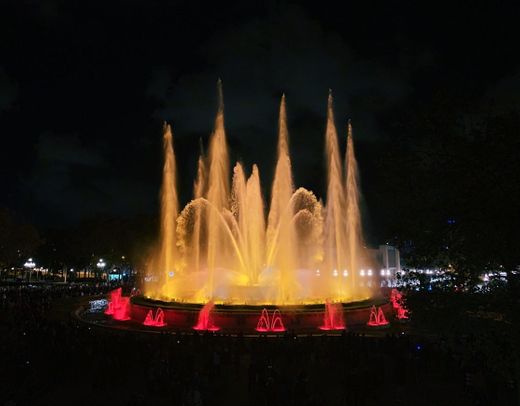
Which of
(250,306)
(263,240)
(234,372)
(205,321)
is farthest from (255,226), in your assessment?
(234,372)

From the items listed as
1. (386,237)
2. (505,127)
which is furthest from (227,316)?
(505,127)

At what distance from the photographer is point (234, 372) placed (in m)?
17.3

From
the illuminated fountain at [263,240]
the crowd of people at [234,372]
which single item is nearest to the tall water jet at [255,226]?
the illuminated fountain at [263,240]

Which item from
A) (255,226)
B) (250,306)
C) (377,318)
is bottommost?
(377,318)

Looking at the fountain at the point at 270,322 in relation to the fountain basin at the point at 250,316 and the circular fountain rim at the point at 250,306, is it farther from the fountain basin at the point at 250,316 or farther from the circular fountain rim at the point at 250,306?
the circular fountain rim at the point at 250,306

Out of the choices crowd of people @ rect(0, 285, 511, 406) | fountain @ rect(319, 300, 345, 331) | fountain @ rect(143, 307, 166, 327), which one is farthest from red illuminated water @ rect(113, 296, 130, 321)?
fountain @ rect(319, 300, 345, 331)

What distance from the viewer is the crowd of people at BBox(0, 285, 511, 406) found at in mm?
14773

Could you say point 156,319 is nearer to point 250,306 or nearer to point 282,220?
point 250,306

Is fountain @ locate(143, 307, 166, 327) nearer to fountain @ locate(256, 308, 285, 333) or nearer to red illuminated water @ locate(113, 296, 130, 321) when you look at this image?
red illuminated water @ locate(113, 296, 130, 321)

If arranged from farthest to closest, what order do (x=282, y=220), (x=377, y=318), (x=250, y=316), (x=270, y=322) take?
(x=282, y=220), (x=377, y=318), (x=250, y=316), (x=270, y=322)

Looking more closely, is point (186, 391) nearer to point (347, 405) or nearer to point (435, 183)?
point (347, 405)

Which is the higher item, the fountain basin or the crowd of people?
the fountain basin

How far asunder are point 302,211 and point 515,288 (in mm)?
30963

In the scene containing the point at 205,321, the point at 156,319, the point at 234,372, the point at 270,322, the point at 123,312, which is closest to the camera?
the point at 234,372
